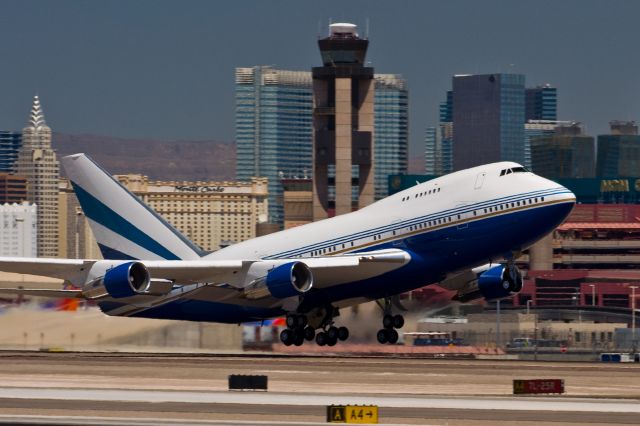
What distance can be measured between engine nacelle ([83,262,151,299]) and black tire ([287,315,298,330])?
8.32 metres

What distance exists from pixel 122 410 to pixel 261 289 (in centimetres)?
2368

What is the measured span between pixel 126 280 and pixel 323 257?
11013 millimetres

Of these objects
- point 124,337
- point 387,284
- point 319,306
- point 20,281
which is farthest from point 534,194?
point 20,281

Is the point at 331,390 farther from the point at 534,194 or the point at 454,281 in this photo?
the point at 454,281

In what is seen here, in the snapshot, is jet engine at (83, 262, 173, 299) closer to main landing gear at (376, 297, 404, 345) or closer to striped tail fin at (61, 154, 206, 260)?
striped tail fin at (61, 154, 206, 260)

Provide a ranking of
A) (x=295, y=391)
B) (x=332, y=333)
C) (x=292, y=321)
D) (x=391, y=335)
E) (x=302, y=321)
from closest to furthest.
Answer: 1. (x=295, y=391)
2. (x=292, y=321)
3. (x=302, y=321)
4. (x=332, y=333)
5. (x=391, y=335)

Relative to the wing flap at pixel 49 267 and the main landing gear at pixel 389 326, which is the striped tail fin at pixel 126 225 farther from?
the main landing gear at pixel 389 326

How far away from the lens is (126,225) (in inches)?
3164

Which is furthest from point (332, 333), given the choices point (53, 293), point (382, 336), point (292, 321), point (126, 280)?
point (53, 293)

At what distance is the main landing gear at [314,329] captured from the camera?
7656 cm

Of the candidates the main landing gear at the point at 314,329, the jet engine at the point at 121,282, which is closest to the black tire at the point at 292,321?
the main landing gear at the point at 314,329

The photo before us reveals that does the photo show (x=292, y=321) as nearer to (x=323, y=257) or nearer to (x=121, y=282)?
(x=323, y=257)

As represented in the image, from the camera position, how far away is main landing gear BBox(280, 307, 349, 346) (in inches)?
3014

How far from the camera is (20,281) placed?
10362cm
